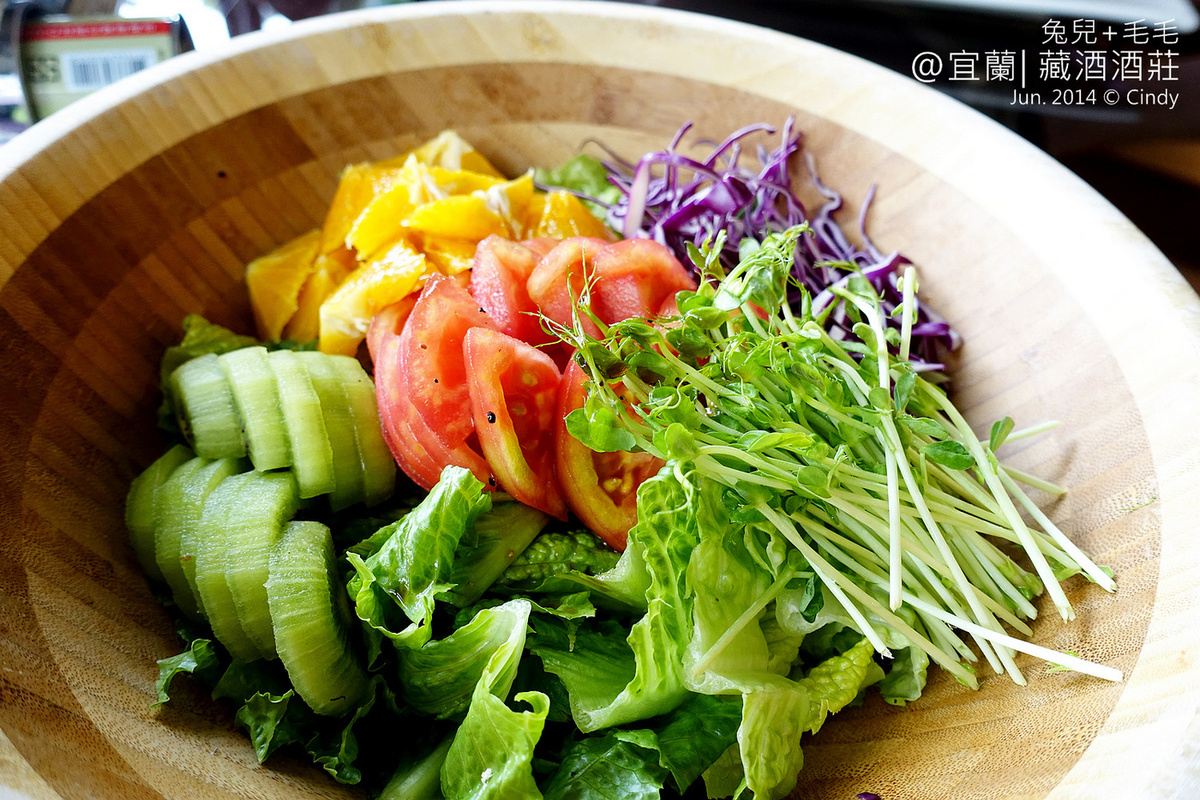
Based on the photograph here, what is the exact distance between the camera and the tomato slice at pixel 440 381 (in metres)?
1.67

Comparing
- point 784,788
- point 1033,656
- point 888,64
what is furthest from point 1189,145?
point 784,788

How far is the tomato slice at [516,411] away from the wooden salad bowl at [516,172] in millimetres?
689

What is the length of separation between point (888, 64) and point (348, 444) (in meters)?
2.65

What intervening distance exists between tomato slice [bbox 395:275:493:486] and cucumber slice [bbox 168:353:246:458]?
0.38 meters

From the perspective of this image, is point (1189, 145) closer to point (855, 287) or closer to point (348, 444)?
point (855, 287)

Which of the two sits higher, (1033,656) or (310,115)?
(310,115)

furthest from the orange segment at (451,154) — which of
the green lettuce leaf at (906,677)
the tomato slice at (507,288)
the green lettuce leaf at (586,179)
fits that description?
the green lettuce leaf at (906,677)

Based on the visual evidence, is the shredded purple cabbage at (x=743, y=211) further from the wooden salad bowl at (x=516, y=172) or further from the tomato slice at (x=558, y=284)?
the tomato slice at (x=558, y=284)

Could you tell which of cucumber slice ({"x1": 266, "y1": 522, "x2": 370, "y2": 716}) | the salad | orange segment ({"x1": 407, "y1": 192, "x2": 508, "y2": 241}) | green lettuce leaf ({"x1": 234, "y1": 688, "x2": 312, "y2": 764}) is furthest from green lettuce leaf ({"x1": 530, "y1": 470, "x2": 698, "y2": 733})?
orange segment ({"x1": 407, "y1": 192, "x2": 508, "y2": 241})

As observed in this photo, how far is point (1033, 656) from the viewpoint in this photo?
156 cm

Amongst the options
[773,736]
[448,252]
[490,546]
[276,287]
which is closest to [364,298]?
[448,252]

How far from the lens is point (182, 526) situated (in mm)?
1633

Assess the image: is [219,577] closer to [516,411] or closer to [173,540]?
[173,540]

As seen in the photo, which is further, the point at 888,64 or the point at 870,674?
the point at 888,64
